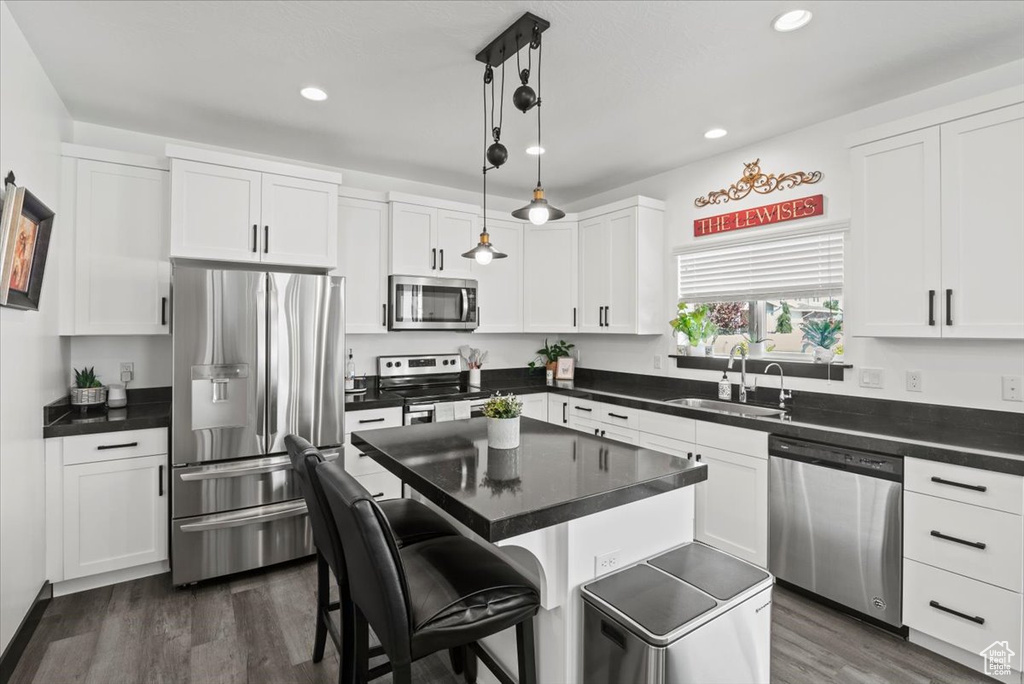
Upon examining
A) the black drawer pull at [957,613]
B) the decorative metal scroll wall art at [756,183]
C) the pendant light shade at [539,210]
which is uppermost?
the decorative metal scroll wall art at [756,183]

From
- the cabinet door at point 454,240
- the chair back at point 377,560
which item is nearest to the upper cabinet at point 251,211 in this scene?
the cabinet door at point 454,240

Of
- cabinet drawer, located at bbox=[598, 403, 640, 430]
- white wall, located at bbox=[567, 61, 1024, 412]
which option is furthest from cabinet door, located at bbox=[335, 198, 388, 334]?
white wall, located at bbox=[567, 61, 1024, 412]

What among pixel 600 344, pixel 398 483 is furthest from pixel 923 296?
pixel 398 483

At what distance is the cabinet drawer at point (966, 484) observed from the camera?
1980mm

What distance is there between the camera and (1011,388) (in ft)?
7.82

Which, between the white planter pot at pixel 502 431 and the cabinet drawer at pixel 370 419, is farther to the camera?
the cabinet drawer at pixel 370 419

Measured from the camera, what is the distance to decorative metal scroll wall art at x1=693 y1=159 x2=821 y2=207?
126 inches

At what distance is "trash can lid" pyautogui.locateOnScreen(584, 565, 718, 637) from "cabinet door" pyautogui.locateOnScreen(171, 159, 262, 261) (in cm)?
283

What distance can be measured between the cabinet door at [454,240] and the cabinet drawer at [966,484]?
3.14m

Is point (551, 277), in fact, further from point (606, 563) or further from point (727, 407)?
point (606, 563)

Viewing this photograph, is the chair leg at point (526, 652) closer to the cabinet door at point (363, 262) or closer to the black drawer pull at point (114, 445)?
the black drawer pull at point (114, 445)

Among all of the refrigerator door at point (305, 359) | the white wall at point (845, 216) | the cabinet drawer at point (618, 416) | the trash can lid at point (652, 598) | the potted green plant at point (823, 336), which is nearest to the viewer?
the trash can lid at point (652, 598)

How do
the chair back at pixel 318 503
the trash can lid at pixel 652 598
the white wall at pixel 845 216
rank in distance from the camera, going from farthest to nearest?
1. the white wall at pixel 845 216
2. the chair back at pixel 318 503
3. the trash can lid at pixel 652 598

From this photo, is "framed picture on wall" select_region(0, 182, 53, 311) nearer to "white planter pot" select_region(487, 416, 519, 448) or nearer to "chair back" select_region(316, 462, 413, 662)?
"chair back" select_region(316, 462, 413, 662)
